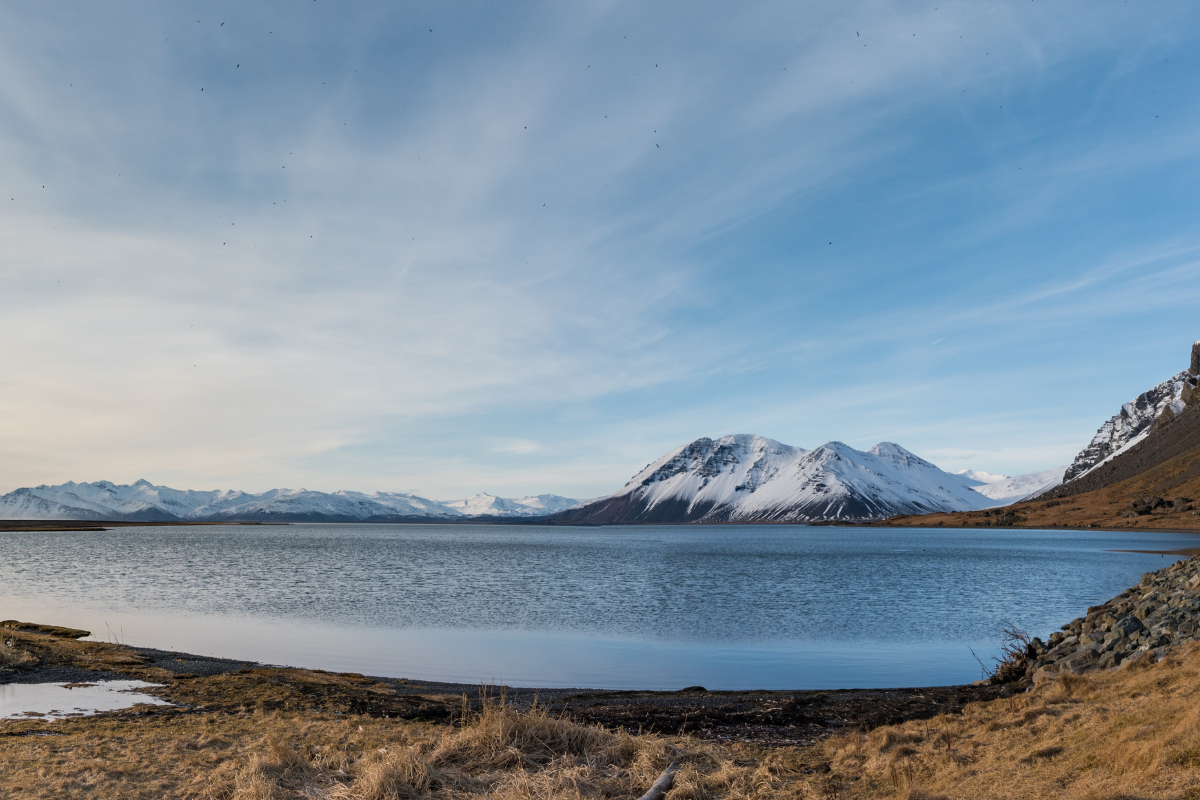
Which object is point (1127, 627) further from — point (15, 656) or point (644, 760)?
point (15, 656)

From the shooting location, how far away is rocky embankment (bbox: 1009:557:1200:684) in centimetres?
1741

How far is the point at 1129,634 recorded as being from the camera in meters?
18.9

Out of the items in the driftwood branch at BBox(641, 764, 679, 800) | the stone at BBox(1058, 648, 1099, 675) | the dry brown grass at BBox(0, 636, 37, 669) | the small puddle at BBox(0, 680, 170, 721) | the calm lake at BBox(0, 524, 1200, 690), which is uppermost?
the driftwood branch at BBox(641, 764, 679, 800)

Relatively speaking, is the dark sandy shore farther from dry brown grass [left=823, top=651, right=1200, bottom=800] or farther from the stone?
dry brown grass [left=823, top=651, right=1200, bottom=800]

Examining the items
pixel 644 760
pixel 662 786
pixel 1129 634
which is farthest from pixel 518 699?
pixel 1129 634

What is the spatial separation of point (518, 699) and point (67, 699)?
1204 cm

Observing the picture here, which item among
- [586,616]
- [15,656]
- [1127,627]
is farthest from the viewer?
[586,616]

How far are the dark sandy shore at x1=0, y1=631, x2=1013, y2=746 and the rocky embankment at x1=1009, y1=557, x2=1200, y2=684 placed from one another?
6.82 feet

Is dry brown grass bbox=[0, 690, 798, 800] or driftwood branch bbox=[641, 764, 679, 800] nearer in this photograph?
driftwood branch bbox=[641, 764, 679, 800]

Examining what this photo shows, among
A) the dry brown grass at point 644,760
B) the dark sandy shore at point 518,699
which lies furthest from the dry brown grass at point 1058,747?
the dark sandy shore at point 518,699

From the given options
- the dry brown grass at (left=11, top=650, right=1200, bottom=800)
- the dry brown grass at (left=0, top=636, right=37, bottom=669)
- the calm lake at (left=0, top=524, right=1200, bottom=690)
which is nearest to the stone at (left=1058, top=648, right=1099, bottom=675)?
the dry brown grass at (left=11, top=650, right=1200, bottom=800)

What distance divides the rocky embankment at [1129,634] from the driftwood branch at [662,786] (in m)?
12.6

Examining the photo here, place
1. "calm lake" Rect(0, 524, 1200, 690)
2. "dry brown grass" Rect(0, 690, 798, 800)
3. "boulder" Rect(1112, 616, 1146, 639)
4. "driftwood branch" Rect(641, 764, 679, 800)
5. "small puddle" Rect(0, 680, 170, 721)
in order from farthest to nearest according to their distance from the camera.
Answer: "calm lake" Rect(0, 524, 1200, 690)
"boulder" Rect(1112, 616, 1146, 639)
"small puddle" Rect(0, 680, 170, 721)
"dry brown grass" Rect(0, 690, 798, 800)
"driftwood branch" Rect(641, 764, 679, 800)

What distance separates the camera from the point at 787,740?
1559 centimetres
